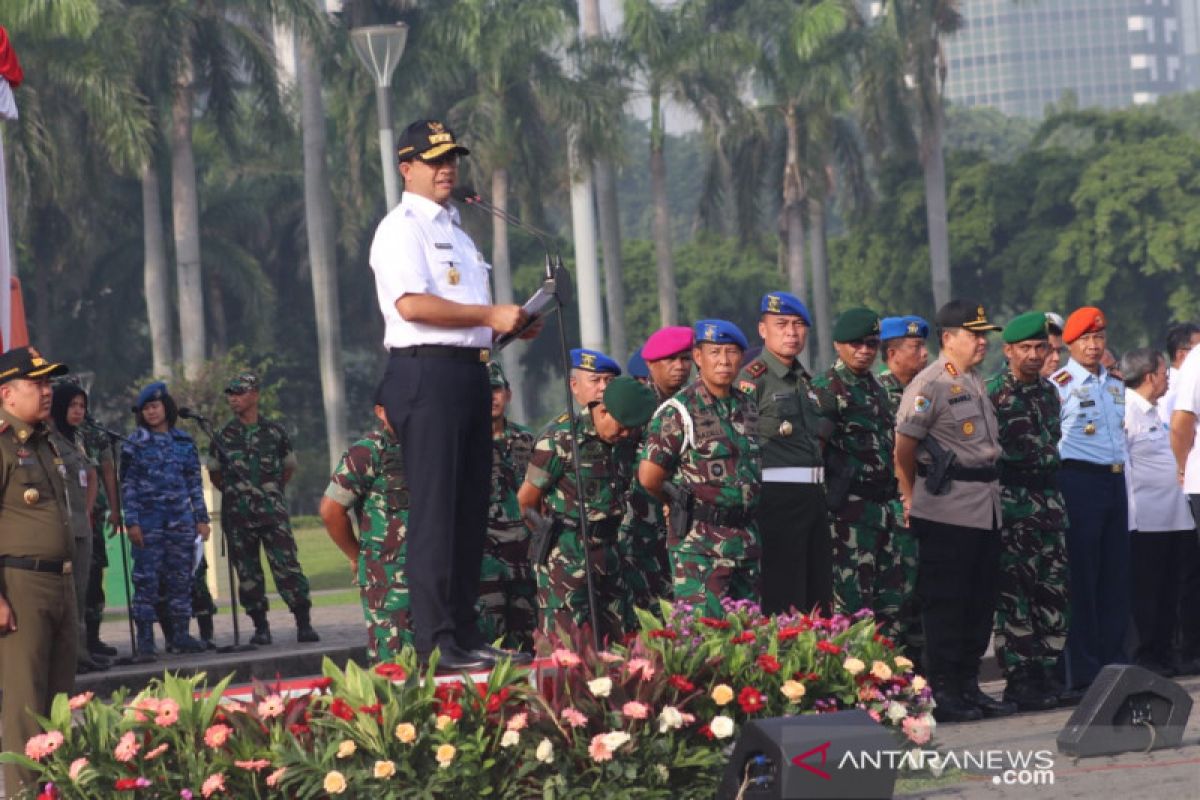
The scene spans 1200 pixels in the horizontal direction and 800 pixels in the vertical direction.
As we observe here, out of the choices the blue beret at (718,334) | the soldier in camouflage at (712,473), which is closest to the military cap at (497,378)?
the soldier in camouflage at (712,473)

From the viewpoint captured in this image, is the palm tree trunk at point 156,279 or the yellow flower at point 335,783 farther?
the palm tree trunk at point 156,279

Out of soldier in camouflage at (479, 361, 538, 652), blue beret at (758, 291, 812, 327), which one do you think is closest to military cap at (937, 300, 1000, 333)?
blue beret at (758, 291, 812, 327)

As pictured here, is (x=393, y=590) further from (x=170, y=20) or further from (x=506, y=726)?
(x=170, y=20)

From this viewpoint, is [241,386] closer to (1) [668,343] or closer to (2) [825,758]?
(1) [668,343]

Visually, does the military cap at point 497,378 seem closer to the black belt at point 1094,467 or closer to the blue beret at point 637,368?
the blue beret at point 637,368

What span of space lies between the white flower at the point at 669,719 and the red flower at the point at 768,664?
54cm

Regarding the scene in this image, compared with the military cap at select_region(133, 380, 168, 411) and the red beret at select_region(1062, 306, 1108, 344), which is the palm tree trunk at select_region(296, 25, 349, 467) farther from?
the red beret at select_region(1062, 306, 1108, 344)

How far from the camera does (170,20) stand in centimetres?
3844

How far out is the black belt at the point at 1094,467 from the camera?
10.8 m

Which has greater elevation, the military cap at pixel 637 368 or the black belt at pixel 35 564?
the military cap at pixel 637 368

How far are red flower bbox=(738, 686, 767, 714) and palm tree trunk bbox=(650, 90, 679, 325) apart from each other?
122 feet

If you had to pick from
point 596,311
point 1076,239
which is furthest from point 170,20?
point 1076,239

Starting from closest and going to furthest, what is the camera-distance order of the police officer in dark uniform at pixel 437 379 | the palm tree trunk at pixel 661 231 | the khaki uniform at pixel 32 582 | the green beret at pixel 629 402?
the police officer in dark uniform at pixel 437 379 → the khaki uniform at pixel 32 582 → the green beret at pixel 629 402 → the palm tree trunk at pixel 661 231

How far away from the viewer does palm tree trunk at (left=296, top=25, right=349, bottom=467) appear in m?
38.6
